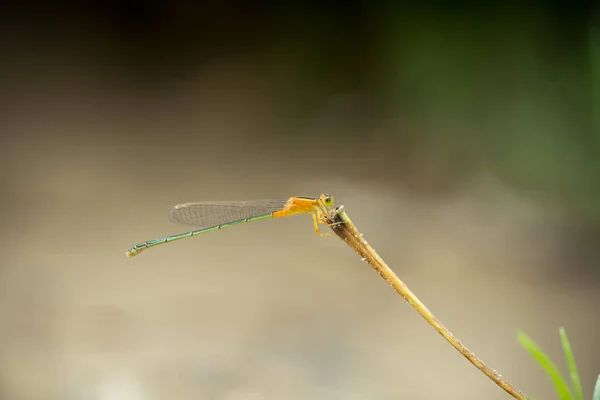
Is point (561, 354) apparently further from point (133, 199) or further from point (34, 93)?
point (34, 93)

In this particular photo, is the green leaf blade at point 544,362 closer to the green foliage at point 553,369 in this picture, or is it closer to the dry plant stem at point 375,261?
the green foliage at point 553,369

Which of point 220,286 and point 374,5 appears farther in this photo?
point 374,5

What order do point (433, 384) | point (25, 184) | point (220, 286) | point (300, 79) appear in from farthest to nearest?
Answer: point (300, 79)
point (25, 184)
point (220, 286)
point (433, 384)

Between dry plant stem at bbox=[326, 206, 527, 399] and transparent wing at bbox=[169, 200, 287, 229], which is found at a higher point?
transparent wing at bbox=[169, 200, 287, 229]

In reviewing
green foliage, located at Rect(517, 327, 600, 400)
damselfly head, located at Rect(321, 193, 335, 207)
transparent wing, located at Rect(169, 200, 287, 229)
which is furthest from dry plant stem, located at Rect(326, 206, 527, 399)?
green foliage, located at Rect(517, 327, 600, 400)

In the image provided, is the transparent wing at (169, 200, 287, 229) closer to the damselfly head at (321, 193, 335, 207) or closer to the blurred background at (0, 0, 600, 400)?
the damselfly head at (321, 193, 335, 207)

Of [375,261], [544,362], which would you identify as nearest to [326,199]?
[375,261]

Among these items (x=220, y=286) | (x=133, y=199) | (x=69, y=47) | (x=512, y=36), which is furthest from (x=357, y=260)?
(x=69, y=47)
